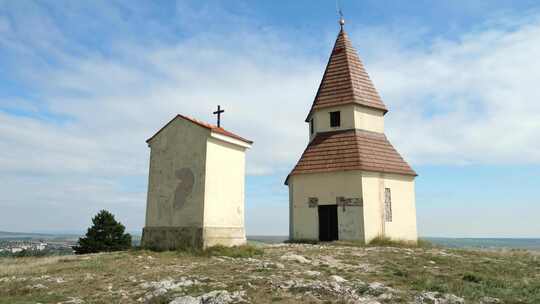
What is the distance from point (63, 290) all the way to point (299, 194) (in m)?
13.5

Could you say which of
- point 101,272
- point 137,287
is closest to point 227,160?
point 101,272

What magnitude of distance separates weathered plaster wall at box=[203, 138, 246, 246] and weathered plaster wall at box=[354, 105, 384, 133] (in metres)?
8.78

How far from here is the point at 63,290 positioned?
8.63 m

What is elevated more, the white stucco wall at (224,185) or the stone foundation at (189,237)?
the white stucco wall at (224,185)

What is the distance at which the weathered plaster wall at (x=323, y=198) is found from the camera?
19.1 metres

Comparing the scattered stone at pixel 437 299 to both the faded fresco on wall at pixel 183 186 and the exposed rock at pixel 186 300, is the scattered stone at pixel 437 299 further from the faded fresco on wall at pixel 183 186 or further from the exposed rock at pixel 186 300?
the faded fresco on wall at pixel 183 186

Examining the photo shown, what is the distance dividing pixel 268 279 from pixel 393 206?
12.8m

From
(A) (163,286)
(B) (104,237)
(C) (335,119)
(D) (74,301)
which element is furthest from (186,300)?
(B) (104,237)

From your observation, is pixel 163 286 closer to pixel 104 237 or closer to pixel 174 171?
pixel 174 171

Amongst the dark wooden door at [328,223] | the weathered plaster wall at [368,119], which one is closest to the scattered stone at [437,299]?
the dark wooden door at [328,223]

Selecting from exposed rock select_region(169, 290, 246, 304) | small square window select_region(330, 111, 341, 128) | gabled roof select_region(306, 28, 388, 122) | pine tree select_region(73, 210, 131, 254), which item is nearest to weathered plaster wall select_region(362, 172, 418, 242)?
small square window select_region(330, 111, 341, 128)

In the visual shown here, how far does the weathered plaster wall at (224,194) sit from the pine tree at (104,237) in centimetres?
1805

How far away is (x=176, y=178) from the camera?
1459 cm

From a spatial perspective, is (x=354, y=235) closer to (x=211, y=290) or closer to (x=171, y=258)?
(x=171, y=258)
